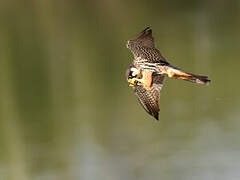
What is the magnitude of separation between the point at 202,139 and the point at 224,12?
9890 mm

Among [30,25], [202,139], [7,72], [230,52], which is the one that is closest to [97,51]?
[7,72]

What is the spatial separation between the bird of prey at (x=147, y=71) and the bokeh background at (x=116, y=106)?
3.75m

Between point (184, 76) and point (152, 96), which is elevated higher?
point (184, 76)

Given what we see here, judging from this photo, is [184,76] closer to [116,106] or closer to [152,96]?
[152,96]

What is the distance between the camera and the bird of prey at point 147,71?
570 centimetres

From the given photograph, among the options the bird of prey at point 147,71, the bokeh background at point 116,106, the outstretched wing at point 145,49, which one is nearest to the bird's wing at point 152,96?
the bird of prey at point 147,71

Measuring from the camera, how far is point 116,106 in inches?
495

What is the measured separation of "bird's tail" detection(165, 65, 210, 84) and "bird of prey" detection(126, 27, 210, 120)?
0.27 ft

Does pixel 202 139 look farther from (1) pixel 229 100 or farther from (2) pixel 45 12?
(2) pixel 45 12

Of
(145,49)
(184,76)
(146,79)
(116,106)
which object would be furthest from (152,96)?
(116,106)

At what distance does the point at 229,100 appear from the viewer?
1173 cm

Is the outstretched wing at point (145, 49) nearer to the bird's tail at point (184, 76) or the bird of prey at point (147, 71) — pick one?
the bird of prey at point (147, 71)

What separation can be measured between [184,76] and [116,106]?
23.9 feet

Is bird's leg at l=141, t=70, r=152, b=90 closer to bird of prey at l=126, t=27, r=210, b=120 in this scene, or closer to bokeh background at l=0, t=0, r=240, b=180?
bird of prey at l=126, t=27, r=210, b=120
